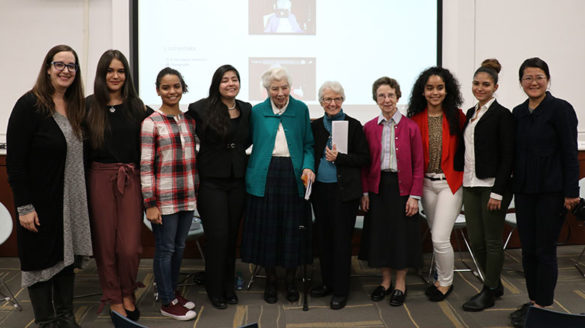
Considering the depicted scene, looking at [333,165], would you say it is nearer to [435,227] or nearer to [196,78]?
[435,227]

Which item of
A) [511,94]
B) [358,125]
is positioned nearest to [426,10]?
[511,94]

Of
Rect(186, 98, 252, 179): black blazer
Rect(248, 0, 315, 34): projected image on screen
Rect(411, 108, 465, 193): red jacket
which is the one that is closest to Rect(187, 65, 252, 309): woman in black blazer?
Rect(186, 98, 252, 179): black blazer

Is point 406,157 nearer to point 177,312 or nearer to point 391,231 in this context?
point 391,231

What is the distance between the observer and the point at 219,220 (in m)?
2.83

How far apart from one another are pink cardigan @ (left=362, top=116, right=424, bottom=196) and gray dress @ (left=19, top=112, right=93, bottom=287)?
1.74 meters

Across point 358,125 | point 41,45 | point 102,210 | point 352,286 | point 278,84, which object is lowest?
point 352,286

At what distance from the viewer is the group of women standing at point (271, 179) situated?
94.4 inches

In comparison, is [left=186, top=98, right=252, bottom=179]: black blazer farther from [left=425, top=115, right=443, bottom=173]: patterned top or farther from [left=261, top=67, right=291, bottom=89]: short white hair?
[left=425, top=115, right=443, bottom=173]: patterned top

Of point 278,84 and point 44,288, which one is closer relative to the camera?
point 44,288

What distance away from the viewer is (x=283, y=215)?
2928 mm

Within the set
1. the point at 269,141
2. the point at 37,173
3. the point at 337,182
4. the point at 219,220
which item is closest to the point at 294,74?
the point at 269,141

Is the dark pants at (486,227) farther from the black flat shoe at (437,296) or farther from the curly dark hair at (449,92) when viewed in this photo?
the curly dark hair at (449,92)

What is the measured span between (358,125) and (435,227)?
2.75ft

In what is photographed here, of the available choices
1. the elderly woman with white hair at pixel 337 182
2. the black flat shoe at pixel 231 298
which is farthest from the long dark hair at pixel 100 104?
the black flat shoe at pixel 231 298
